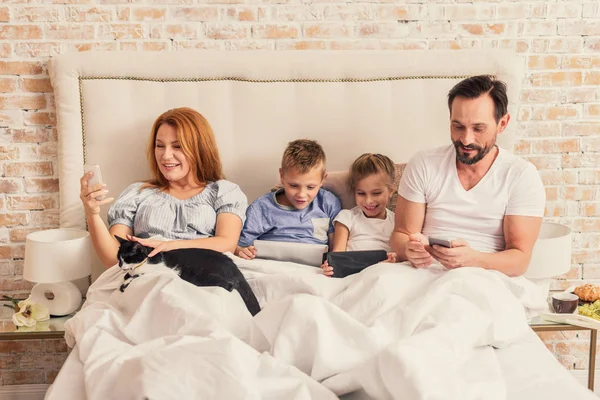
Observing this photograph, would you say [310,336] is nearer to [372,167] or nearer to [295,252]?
[295,252]

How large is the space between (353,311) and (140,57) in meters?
1.44

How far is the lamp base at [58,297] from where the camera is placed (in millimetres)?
2424

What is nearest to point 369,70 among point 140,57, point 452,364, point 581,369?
point 140,57

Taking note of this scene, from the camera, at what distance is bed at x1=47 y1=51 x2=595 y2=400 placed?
141cm

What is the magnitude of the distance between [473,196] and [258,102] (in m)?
0.96

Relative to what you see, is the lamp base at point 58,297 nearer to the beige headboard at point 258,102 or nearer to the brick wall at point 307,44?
the beige headboard at point 258,102

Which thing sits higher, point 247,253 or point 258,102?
point 258,102

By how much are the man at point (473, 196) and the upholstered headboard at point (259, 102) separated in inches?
15.1

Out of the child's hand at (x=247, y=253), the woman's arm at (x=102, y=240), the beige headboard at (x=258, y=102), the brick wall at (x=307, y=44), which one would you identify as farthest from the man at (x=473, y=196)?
the woman's arm at (x=102, y=240)

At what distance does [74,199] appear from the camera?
8.72 ft

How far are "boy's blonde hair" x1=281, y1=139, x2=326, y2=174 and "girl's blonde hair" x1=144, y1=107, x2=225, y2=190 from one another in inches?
11.4

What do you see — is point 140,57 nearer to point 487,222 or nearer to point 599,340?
point 487,222

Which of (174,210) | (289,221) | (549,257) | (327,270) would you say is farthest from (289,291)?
(549,257)

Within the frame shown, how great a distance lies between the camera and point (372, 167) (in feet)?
8.20
